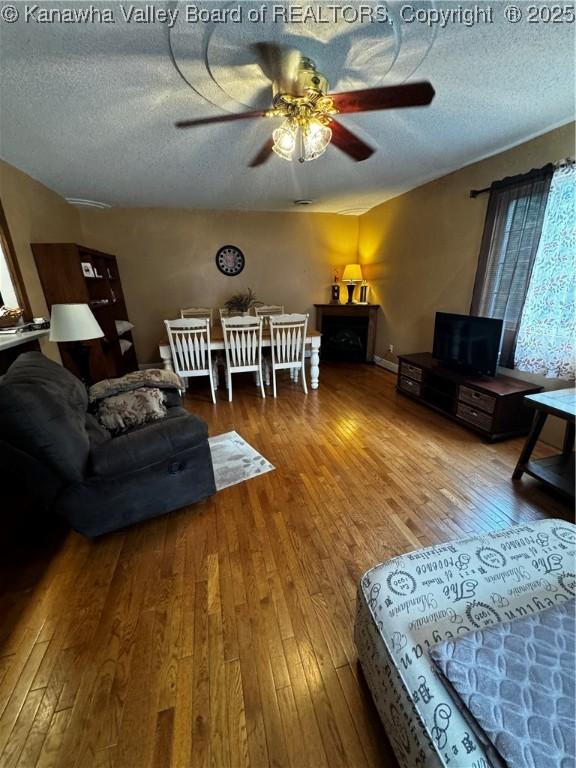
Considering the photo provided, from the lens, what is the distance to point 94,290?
3670 mm

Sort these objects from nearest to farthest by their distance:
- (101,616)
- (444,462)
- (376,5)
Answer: (376,5) < (101,616) < (444,462)

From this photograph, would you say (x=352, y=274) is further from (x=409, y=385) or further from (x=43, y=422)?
(x=43, y=422)

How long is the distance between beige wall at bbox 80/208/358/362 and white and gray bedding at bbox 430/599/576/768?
4850mm

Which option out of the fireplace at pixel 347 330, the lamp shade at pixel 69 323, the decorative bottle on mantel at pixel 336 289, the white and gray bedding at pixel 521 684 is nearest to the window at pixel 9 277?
the lamp shade at pixel 69 323

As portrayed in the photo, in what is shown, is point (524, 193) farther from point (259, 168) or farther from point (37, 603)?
point (37, 603)

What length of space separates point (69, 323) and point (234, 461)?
1.54 m

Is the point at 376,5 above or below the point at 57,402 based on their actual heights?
above

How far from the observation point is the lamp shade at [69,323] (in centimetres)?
202

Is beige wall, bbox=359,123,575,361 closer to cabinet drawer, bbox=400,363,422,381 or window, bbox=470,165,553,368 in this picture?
window, bbox=470,165,553,368

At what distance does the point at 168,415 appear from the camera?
2043mm

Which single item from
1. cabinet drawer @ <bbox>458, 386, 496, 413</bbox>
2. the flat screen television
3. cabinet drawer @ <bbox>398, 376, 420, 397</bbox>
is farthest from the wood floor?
cabinet drawer @ <bbox>398, 376, 420, 397</bbox>

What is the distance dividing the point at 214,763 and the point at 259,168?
386cm

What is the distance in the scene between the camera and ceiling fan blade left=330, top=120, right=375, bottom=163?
2.00m

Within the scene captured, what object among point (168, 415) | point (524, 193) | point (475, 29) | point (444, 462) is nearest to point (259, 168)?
point (475, 29)
